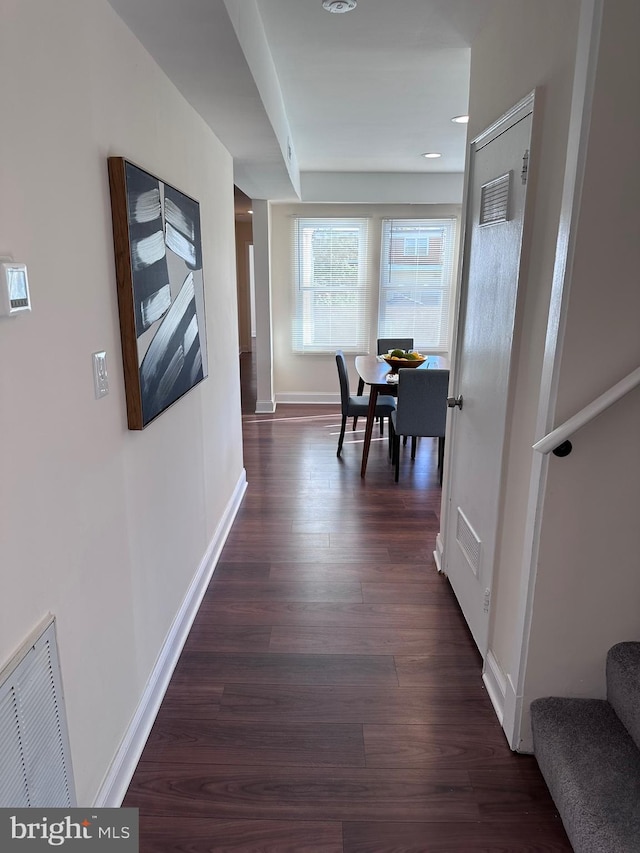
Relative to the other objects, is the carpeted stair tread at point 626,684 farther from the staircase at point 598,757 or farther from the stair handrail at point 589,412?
the stair handrail at point 589,412

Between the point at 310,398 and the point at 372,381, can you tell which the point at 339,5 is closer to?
the point at 372,381

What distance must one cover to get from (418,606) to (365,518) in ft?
3.44

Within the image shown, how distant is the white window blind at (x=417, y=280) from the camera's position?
259 inches

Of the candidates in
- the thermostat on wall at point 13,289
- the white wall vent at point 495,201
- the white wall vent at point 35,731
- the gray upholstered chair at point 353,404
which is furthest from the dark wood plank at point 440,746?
the gray upholstered chair at point 353,404

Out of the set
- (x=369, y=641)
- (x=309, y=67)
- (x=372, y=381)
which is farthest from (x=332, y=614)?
(x=309, y=67)

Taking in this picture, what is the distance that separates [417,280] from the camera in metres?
6.70

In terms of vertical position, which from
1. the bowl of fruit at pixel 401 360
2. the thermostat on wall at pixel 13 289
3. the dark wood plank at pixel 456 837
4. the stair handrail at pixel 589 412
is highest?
the thermostat on wall at pixel 13 289

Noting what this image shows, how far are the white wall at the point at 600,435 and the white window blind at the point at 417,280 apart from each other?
5.39 meters

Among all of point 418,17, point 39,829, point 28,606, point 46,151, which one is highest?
point 418,17

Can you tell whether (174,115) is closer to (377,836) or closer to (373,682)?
(373,682)

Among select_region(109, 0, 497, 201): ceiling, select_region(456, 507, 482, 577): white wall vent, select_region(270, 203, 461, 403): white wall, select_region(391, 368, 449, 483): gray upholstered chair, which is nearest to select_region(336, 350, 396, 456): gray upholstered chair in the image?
select_region(391, 368, 449, 483): gray upholstered chair

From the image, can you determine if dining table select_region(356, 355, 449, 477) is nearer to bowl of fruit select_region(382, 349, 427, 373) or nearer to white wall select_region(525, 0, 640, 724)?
bowl of fruit select_region(382, 349, 427, 373)

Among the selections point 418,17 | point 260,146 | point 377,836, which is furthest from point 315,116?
point 377,836

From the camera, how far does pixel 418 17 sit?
2.27 meters
